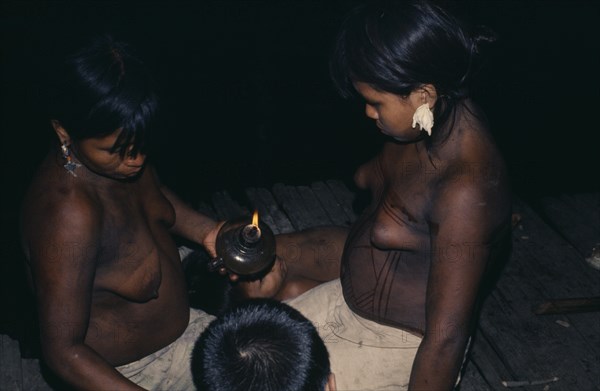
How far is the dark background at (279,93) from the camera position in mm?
4727

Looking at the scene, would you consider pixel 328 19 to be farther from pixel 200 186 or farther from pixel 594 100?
pixel 594 100

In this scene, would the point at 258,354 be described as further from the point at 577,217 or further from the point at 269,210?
the point at 577,217

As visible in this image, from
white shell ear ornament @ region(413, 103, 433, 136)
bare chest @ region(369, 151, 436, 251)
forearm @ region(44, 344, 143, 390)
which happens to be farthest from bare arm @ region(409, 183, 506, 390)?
forearm @ region(44, 344, 143, 390)

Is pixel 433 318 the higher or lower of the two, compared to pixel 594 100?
higher

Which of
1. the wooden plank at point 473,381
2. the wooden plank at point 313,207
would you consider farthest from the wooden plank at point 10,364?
the wooden plank at point 473,381

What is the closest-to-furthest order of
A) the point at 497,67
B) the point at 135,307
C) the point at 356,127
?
the point at 135,307 → the point at 356,127 → the point at 497,67

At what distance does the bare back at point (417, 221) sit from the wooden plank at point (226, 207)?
1676 millimetres

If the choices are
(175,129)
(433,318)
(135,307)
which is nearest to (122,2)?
(175,129)

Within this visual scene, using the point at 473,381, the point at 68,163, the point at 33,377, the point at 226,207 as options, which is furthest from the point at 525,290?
the point at 33,377

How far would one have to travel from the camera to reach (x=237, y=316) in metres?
2.20

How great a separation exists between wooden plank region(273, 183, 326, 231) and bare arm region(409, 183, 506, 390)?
7.02 ft

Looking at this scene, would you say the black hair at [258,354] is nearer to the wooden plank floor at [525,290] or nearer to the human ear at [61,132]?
the human ear at [61,132]

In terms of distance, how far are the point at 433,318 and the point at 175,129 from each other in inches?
159

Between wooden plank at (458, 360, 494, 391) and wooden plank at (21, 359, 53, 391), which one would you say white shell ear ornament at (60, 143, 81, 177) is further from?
wooden plank at (458, 360, 494, 391)
